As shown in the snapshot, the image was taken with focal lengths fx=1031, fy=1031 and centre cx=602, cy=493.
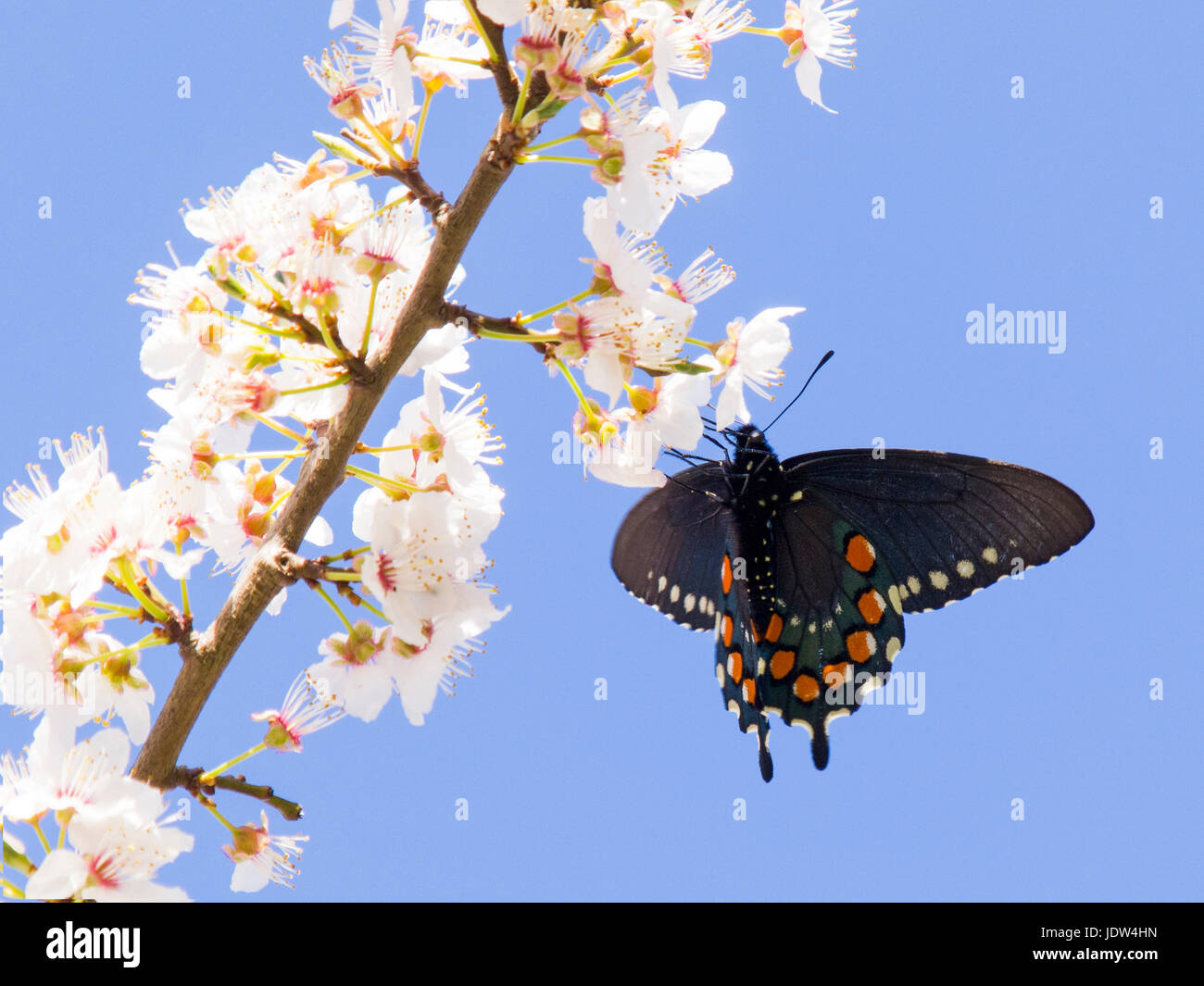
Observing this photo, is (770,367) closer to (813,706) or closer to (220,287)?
(220,287)

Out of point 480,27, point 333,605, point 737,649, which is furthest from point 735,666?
point 480,27

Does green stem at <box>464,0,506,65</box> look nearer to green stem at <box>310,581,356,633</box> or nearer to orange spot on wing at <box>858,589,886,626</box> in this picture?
green stem at <box>310,581,356,633</box>

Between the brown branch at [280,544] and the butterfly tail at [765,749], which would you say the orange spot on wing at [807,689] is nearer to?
the butterfly tail at [765,749]

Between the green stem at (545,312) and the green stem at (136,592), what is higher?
the green stem at (545,312)

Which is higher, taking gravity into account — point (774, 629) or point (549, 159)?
point (549, 159)

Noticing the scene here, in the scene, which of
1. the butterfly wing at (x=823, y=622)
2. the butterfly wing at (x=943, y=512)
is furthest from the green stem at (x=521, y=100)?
the butterfly wing at (x=823, y=622)

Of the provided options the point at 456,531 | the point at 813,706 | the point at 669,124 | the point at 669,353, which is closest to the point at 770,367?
the point at 669,353

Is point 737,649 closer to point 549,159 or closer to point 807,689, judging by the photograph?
point 807,689
